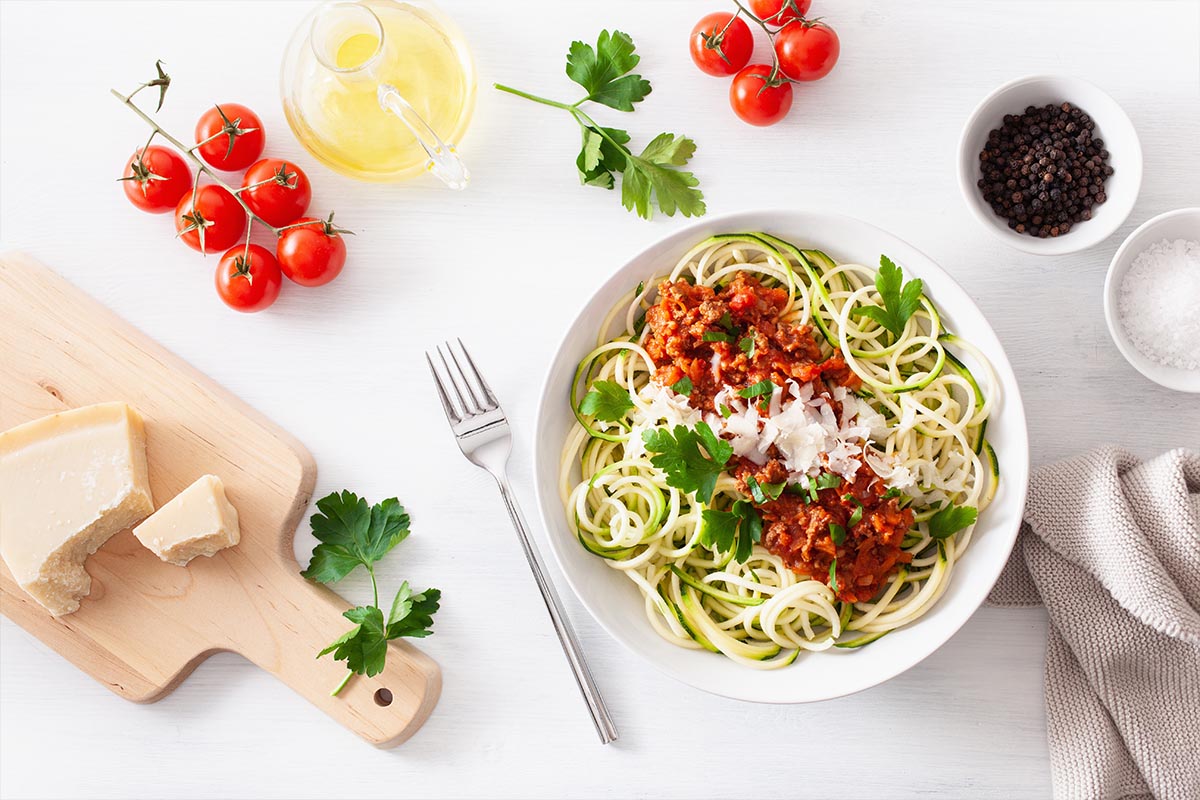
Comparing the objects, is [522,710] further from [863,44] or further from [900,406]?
[863,44]

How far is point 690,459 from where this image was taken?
2.80 metres

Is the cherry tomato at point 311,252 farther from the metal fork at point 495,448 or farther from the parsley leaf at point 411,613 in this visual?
the parsley leaf at point 411,613

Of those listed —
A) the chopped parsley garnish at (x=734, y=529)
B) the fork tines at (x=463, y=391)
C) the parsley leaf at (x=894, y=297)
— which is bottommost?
the chopped parsley garnish at (x=734, y=529)

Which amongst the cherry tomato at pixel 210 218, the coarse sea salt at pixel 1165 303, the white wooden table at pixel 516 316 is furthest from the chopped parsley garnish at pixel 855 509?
the cherry tomato at pixel 210 218

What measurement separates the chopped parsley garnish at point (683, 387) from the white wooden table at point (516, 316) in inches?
23.5

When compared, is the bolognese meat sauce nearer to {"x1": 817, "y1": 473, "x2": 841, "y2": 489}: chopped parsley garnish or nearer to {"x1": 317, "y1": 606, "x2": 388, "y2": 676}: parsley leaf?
{"x1": 817, "y1": 473, "x2": 841, "y2": 489}: chopped parsley garnish

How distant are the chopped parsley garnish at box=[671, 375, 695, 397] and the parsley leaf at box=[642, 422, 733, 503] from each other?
0.14 m

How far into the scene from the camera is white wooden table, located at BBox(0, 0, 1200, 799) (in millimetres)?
3270

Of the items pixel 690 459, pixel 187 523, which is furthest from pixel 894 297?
pixel 187 523

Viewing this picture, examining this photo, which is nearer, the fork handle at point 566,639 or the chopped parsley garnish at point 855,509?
the chopped parsley garnish at point 855,509

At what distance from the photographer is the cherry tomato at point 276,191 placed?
3.25m

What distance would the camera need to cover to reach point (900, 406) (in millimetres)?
3021

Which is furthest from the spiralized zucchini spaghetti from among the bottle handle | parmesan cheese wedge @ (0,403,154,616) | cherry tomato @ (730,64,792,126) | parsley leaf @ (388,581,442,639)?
parmesan cheese wedge @ (0,403,154,616)

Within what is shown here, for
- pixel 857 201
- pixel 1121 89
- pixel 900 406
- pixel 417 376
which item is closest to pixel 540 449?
pixel 417 376
